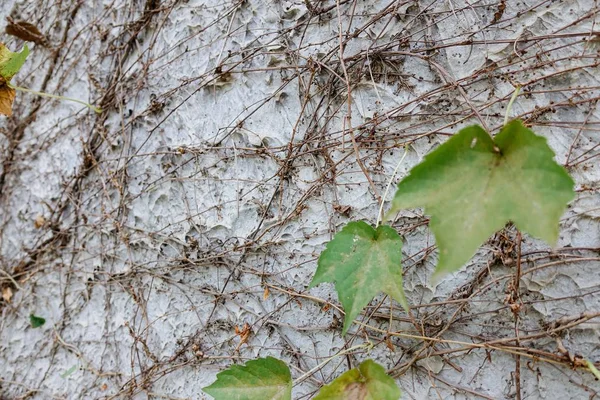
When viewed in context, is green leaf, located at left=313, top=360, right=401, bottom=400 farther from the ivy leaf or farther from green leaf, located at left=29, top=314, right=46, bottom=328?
green leaf, located at left=29, top=314, right=46, bottom=328

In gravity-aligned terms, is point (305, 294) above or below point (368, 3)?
below

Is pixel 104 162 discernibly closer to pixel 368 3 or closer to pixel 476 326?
pixel 368 3

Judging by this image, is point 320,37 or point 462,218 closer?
point 462,218

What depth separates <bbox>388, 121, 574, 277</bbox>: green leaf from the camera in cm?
80

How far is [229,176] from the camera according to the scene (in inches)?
62.8

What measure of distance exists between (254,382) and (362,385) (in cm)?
29

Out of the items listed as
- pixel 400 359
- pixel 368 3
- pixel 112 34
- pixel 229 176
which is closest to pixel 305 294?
pixel 400 359

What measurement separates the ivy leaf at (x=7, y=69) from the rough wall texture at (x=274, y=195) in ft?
1.27

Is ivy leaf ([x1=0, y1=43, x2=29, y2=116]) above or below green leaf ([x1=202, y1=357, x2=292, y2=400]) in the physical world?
above

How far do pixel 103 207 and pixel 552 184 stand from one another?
1.62 meters

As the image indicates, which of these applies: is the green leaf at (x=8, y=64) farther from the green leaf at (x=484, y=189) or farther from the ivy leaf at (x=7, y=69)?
the green leaf at (x=484, y=189)

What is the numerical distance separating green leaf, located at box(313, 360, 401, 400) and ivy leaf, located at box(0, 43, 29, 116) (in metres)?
1.30

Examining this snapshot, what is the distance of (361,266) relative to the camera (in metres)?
1.08

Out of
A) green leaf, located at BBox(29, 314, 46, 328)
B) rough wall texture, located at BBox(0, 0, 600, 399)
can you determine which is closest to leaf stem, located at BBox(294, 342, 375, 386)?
rough wall texture, located at BBox(0, 0, 600, 399)
